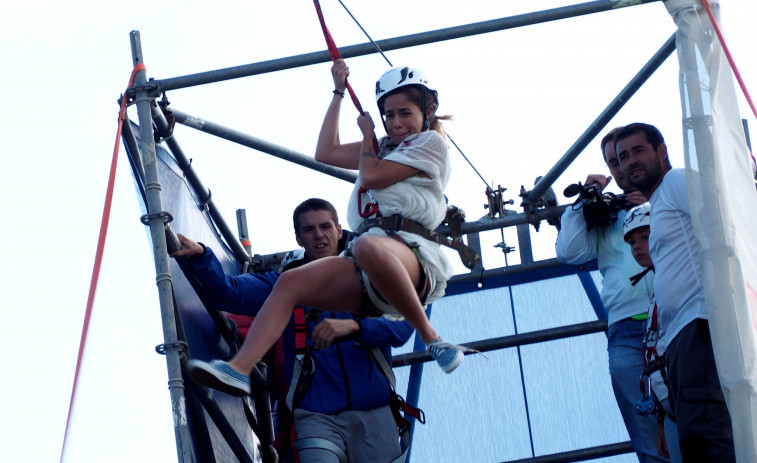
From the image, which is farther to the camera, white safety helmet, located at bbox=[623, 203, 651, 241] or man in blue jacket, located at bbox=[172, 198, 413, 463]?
white safety helmet, located at bbox=[623, 203, 651, 241]

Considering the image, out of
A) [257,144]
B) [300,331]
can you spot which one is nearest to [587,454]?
[300,331]

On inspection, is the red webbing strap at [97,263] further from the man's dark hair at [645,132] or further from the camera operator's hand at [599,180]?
the camera operator's hand at [599,180]

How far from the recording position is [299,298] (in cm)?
459

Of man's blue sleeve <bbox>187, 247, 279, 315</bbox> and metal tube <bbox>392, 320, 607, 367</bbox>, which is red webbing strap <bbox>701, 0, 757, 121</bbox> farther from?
metal tube <bbox>392, 320, 607, 367</bbox>

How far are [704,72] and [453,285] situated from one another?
2814 millimetres

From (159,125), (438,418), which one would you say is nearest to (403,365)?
(438,418)

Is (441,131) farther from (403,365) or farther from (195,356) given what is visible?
(403,365)

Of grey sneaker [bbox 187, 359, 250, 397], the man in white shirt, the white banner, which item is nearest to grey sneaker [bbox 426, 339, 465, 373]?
grey sneaker [bbox 187, 359, 250, 397]

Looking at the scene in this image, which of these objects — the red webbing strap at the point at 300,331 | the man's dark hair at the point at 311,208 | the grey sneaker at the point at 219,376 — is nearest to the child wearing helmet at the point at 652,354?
the man's dark hair at the point at 311,208

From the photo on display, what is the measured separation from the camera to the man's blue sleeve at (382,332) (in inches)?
217

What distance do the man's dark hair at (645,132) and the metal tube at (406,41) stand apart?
1.90 ft

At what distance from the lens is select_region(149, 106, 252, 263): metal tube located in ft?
19.0

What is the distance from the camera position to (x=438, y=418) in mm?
7156

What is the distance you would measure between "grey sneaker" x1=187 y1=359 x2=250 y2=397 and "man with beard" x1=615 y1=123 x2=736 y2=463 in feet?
5.41
